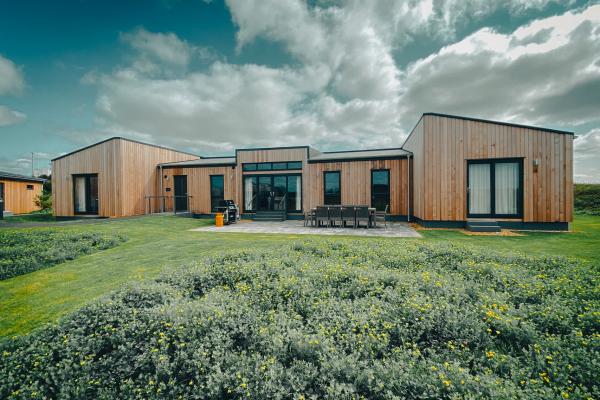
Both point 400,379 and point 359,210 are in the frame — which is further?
point 359,210

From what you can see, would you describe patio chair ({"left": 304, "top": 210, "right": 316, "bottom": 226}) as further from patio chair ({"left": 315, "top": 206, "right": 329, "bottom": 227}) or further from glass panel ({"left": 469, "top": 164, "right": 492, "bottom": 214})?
glass panel ({"left": 469, "top": 164, "right": 492, "bottom": 214})

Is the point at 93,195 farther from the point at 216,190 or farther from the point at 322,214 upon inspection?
the point at 322,214

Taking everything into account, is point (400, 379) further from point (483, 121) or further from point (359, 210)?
point (483, 121)

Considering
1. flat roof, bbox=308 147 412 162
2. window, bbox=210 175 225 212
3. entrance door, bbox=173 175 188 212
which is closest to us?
flat roof, bbox=308 147 412 162

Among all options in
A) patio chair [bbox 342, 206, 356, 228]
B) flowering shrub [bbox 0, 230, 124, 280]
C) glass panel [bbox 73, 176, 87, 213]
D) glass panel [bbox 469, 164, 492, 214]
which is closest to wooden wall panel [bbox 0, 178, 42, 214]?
glass panel [bbox 73, 176, 87, 213]

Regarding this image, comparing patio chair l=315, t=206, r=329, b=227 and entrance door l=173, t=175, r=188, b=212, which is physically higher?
entrance door l=173, t=175, r=188, b=212

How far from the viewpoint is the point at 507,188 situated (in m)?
9.41

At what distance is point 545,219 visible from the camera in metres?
8.99

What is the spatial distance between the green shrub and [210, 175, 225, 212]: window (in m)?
22.7

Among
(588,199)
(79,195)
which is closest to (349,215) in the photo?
(79,195)

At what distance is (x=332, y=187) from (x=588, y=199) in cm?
1792

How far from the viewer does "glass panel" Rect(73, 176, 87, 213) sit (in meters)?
15.0

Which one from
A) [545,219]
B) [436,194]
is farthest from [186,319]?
[545,219]

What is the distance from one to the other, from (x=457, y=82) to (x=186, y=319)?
695 inches
